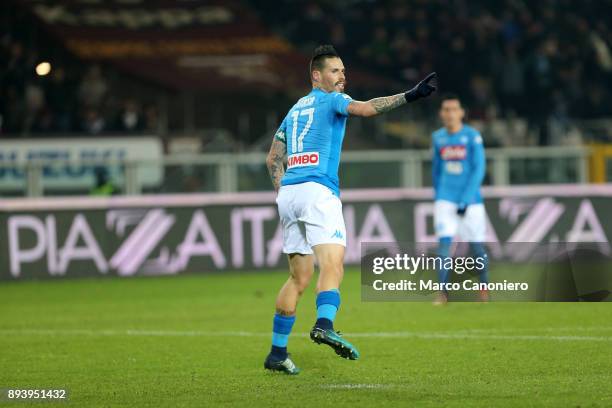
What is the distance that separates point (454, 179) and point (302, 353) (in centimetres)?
447

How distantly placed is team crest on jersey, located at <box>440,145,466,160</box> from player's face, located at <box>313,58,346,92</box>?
5434 mm

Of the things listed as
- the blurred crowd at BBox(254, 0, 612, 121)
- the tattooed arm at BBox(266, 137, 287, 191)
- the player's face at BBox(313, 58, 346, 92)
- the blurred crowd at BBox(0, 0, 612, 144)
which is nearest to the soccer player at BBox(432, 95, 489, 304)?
the tattooed arm at BBox(266, 137, 287, 191)

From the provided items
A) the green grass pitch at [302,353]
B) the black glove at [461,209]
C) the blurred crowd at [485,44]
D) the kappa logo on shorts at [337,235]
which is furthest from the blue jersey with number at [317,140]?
the blurred crowd at [485,44]

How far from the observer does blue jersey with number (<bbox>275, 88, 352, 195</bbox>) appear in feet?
27.9

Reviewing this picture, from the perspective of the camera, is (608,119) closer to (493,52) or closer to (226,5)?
(493,52)

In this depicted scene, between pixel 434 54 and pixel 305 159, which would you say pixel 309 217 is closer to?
pixel 305 159

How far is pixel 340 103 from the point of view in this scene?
329 inches

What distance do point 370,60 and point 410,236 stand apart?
826cm

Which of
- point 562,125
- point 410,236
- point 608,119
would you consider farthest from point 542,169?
point 608,119

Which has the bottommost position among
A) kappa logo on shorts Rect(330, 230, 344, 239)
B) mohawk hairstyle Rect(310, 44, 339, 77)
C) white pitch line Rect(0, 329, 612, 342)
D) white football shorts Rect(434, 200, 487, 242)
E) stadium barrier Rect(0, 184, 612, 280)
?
white pitch line Rect(0, 329, 612, 342)

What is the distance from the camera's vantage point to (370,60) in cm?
2619

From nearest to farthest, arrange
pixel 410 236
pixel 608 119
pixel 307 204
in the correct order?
1. pixel 307 204
2. pixel 410 236
3. pixel 608 119

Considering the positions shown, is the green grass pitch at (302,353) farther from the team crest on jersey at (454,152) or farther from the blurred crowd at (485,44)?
the blurred crowd at (485,44)

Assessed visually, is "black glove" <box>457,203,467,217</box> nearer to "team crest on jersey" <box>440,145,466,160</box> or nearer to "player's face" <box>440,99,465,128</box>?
"team crest on jersey" <box>440,145,466,160</box>
